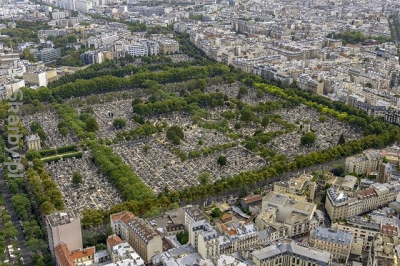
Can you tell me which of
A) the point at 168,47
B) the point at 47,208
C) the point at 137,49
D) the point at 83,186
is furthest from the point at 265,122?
the point at 137,49

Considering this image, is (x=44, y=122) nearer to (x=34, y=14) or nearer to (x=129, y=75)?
(x=129, y=75)

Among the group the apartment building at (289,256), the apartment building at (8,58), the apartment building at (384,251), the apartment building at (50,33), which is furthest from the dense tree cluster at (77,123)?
the apartment building at (50,33)

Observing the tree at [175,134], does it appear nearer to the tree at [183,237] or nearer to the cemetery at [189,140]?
the cemetery at [189,140]

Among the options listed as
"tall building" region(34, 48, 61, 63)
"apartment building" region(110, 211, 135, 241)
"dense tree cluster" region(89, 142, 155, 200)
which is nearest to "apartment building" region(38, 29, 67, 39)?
"tall building" region(34, 48, 61, 63)

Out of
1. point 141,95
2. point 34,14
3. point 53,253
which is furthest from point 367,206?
point 34,14

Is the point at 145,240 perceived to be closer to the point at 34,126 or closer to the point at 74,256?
the point at 74,256
